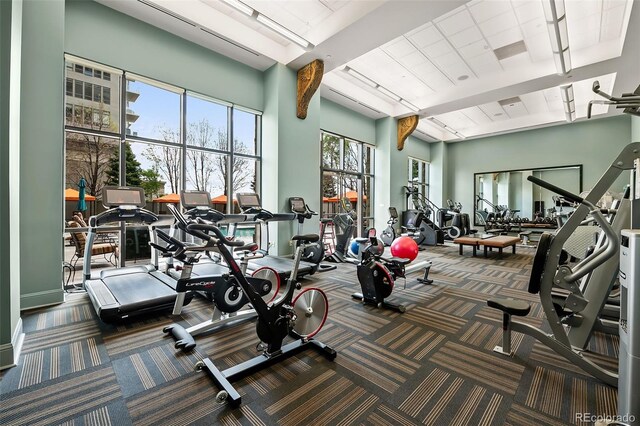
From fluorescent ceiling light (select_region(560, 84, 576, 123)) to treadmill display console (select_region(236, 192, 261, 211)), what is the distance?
773cm

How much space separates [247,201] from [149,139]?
192 centimetres

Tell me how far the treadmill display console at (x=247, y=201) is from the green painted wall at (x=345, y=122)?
3528mm

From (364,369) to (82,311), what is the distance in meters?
3.19

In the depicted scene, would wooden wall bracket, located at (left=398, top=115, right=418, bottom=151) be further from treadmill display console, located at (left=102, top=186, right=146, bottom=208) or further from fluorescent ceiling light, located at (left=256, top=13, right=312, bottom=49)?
treadmill display console, located at (left=102, top=186, right=146, bottom=208)

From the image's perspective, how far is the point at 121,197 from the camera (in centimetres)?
355

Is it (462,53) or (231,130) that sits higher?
(462,53)

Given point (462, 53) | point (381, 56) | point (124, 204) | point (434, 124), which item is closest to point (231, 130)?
point (124, 204)

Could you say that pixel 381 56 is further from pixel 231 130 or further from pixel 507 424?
pixel 507 424

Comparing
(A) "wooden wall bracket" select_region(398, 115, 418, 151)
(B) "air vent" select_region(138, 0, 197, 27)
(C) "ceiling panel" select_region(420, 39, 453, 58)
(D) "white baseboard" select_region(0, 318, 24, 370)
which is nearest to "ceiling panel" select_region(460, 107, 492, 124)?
(A) "wooden wall bracket" select_region(398, 115, 418, 151)

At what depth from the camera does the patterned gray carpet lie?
1612 millimetres

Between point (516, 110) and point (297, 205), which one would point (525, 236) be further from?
point (297, 205)

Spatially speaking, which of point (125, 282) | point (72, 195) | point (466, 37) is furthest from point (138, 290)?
point (466, 37)

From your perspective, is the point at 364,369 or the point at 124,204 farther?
the point at 124,204

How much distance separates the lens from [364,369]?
2.06 metres
